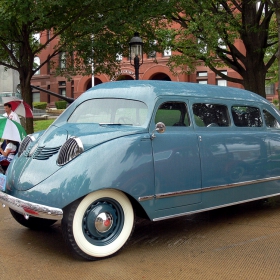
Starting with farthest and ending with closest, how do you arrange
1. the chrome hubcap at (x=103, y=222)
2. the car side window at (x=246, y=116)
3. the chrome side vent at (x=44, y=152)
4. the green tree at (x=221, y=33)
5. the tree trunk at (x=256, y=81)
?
the tree trunk at (x=256, y=81) < the green tree at (x=221, y=33) < the car side window at (x=246, y=116) < the chrome side vent at (x=44, y=152) < the chrome hubcap at (x=103, y=222)

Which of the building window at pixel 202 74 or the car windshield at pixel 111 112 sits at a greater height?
the building window at pixel 202 74

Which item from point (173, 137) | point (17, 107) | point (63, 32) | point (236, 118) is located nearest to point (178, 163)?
point (173, 137)

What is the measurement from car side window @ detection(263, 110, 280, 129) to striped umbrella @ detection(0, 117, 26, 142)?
4.47 metres

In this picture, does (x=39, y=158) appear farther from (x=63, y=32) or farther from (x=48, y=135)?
(x=63, y=32)

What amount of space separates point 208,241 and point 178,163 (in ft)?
3.41

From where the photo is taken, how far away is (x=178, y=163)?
174 inches

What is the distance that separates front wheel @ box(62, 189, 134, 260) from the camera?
12.5 ft

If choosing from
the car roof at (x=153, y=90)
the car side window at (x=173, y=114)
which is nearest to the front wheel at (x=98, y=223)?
the car side window at (x=173, y=114)

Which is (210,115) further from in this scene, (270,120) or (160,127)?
(270,120)

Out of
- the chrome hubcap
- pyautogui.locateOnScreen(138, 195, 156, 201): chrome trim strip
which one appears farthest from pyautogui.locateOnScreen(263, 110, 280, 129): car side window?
the chrome hubcap

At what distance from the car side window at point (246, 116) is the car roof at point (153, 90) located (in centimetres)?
17

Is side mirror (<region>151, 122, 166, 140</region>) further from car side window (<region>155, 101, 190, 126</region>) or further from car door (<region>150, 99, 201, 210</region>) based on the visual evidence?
car side window (<region>155, 101, 190, 126</region>)

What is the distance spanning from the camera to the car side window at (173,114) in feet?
14.8

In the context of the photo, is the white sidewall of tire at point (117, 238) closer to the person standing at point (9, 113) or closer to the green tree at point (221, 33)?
the person standing at point (9, 113)
